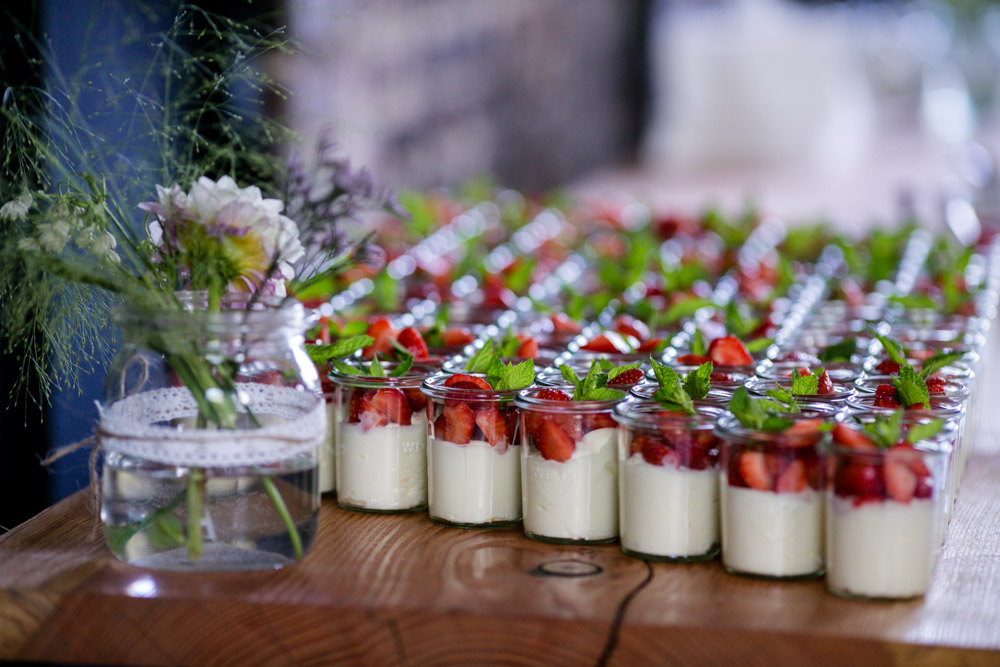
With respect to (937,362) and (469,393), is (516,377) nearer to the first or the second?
(469,393)

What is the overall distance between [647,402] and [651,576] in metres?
0.18

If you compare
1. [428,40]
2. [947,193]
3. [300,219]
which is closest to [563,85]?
[428,40]

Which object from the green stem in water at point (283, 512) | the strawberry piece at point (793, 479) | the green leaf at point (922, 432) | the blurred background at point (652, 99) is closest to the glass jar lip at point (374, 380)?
the green stem in water at point (283, 512)

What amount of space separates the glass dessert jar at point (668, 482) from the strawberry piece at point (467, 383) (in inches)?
6.5

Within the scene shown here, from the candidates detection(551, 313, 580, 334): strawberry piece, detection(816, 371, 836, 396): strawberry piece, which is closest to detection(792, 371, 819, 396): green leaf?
detection(816, 371, 836, 396): strawberry piece

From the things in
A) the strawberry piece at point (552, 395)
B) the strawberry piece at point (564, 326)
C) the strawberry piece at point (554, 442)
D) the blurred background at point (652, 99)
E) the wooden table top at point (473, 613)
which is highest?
the blurred background at point (652, 99)

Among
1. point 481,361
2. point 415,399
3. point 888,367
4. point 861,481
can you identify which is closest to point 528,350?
point 481,361

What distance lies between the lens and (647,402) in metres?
1.35

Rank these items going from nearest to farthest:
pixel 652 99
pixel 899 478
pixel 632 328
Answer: pixel 899 478 → pixel 632 328 → pixel 652 99

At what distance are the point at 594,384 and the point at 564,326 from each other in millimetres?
529

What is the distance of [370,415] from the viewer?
147 cm

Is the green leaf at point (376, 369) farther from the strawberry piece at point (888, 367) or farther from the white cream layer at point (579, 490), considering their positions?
the strawberry piece at point (888, 367)

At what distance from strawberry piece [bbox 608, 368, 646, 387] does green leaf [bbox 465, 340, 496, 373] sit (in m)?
0.15

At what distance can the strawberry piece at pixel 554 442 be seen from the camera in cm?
134
